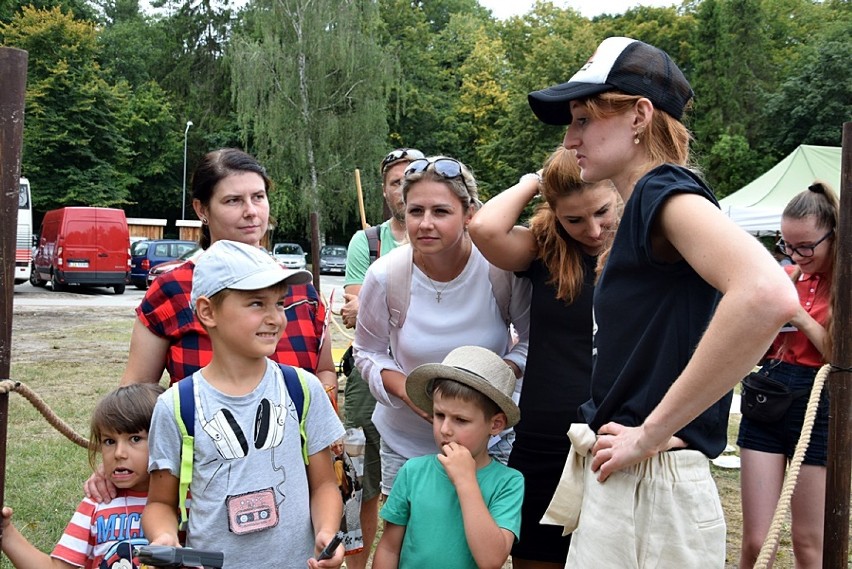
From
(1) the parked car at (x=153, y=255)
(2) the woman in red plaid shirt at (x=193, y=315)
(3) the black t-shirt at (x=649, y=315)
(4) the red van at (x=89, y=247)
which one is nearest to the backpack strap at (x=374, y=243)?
(2) the woman in red plaid shirt at (x=193, y=315)

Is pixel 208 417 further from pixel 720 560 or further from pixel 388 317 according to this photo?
pixel 720 560

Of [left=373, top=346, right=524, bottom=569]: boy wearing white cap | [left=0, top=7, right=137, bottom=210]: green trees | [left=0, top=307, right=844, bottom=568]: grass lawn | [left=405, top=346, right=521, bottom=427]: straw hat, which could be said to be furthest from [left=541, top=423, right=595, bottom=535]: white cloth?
[left=0, top=7, right=137, bottom=210]: green trees

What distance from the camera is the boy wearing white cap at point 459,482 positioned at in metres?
2.57

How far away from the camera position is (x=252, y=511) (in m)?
2.25

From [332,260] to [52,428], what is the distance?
28.3 meters

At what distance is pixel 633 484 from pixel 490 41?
48.6 m

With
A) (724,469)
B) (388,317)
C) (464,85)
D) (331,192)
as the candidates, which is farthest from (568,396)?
(464,85)

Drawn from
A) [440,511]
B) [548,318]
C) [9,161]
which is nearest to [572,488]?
[440,511]

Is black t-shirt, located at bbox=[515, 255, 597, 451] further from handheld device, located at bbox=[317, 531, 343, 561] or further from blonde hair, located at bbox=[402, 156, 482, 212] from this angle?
handheld device, located at bbox=[317, 531, 343, 561]

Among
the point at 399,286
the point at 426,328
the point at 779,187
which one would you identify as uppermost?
the point at 779,187

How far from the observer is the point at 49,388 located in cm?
894

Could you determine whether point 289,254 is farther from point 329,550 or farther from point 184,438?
point 329,550

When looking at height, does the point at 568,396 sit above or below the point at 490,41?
below

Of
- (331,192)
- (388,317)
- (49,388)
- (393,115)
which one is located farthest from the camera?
(393,115)
